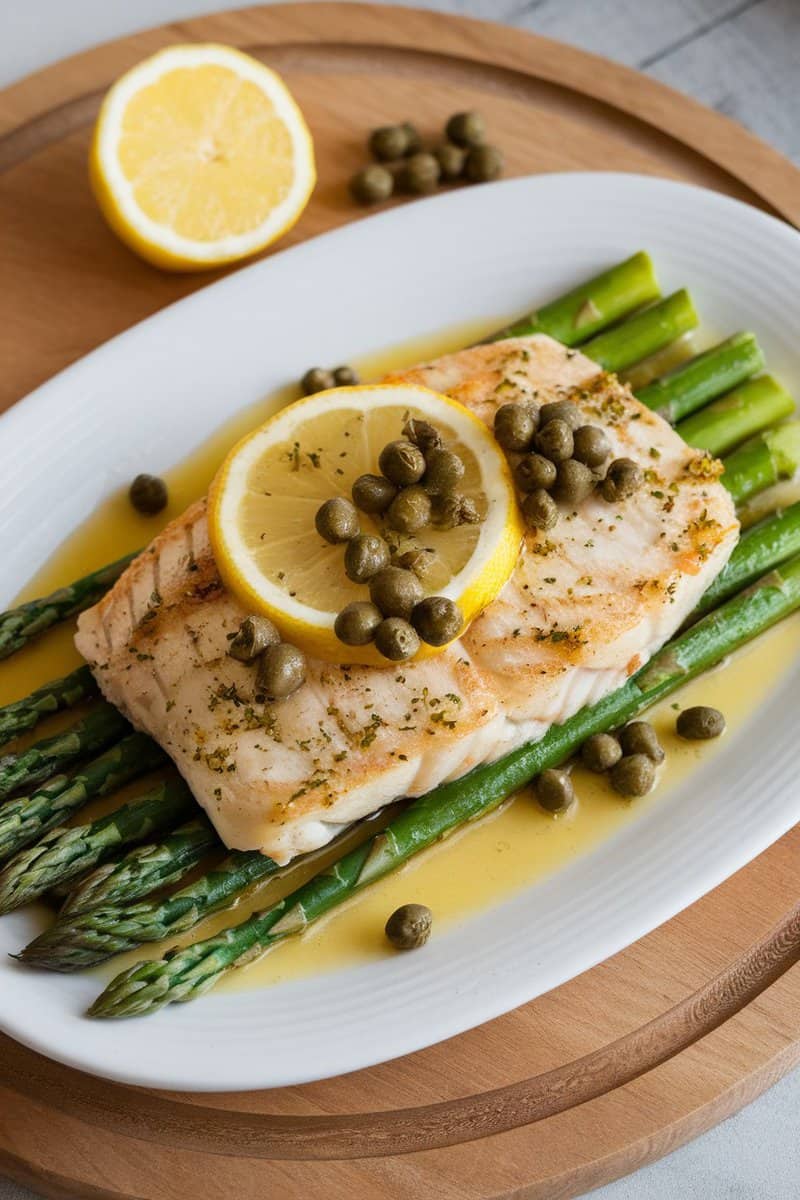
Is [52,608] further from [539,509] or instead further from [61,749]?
[539,509]

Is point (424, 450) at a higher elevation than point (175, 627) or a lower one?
higher

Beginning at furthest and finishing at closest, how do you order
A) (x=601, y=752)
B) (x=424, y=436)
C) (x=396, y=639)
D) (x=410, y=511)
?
(x=601, y=752)
(x=424, y=436)
(x=410, y=511)
(x=396, y=639)

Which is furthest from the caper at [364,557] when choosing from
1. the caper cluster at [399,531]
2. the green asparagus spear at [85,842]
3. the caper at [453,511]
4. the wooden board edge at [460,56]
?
the wooden board edge at [460,56]

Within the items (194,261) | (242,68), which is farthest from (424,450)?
(242,68)

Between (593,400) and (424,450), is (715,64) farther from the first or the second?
(424,450)

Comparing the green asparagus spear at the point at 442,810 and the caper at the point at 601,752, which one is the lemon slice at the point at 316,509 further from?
the caper at the point at 601,752

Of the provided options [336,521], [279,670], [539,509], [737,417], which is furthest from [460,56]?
[279,670]

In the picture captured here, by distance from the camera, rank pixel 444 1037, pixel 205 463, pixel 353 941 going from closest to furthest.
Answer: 1. pixel 444 1037
2. pixel 353 941
3. pixel 205 463
